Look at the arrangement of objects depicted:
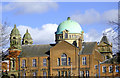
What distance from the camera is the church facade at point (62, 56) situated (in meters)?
74.9

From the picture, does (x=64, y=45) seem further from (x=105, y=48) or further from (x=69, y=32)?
(x=105, y=48)

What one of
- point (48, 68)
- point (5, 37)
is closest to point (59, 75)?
point (48, 68)

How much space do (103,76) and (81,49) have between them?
8.56m

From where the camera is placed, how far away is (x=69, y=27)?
83.3 m

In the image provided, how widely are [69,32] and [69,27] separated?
1580 mm

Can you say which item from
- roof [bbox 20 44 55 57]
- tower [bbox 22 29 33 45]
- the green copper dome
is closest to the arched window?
roof [bbox 20 44 55 57]

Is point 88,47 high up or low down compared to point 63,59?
up

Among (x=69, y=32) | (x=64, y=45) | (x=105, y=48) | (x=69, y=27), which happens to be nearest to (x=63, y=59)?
(x=64, y=45)

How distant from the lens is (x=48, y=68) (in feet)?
257

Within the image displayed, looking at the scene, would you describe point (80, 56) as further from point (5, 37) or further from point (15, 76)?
point (5, 37)

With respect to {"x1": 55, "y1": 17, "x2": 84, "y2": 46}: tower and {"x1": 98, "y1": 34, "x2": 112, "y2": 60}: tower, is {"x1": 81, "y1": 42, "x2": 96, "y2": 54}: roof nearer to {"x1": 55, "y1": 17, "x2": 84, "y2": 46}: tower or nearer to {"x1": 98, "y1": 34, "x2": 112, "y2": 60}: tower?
{"x1": 55, "y1": 17, "x2": 84, "y2": 46}: tower

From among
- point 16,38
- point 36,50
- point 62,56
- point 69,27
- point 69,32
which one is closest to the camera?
point 62,56

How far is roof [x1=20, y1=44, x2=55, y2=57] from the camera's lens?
8007 cm

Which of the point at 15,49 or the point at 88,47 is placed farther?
the point at 15,49
